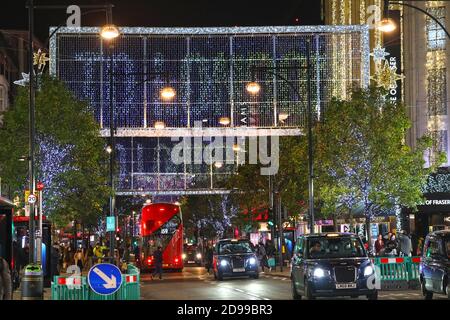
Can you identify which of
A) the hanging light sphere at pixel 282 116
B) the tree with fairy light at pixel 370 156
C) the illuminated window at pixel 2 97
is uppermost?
the illuminated window at pixel 2 97

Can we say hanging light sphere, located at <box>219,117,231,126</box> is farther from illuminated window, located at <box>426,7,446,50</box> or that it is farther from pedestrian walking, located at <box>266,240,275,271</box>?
illuminated window, located at <box>426,7,446,50</box>

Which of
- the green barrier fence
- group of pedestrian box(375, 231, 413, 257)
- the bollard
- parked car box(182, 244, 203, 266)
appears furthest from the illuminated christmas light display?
the bollard

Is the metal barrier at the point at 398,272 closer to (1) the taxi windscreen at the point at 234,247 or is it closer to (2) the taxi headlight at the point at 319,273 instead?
(2) the taxi headlight at the point at 319,273

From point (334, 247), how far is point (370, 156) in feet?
65.8

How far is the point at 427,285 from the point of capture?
87.4 feet

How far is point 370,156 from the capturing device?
153 ft

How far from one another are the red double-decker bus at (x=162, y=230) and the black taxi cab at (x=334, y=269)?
88.5 ft

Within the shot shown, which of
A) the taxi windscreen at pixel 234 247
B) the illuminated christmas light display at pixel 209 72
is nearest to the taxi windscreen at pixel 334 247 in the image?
the taxi windscreen at pixel 234 247

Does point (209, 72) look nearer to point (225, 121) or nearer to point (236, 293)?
point (225, 121)

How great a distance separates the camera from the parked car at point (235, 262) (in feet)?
142

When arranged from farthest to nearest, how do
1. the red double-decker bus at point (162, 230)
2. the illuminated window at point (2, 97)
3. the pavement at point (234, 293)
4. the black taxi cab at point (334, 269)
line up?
the illuminated window at point (2, 97) → the red double-decker bus at point (162, 230) → the pavement at point (234, 293) → the black taxi cab at point (334, 269)

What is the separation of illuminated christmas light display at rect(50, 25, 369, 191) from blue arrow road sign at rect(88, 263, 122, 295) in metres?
32.5

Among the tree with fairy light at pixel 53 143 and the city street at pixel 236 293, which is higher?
the tree with fairy light at pixel 53 143

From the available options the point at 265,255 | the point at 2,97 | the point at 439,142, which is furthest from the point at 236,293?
the point at 2,97
